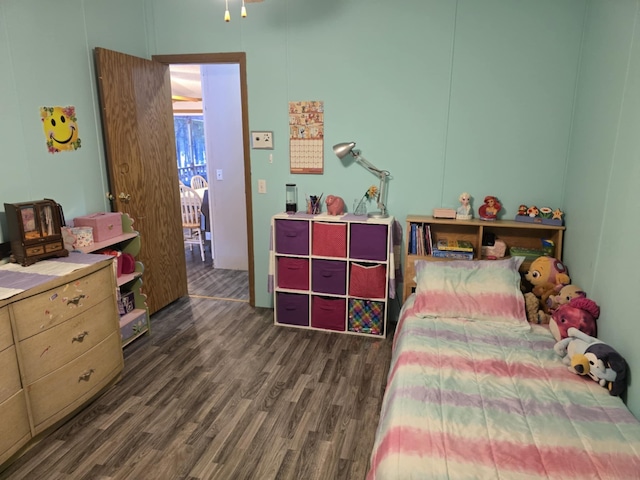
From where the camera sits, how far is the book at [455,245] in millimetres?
3077

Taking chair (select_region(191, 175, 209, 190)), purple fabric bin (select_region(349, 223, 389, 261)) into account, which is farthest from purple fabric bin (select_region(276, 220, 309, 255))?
chair (select_region(191, 175, 209, 190))

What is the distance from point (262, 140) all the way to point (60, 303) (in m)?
1.98

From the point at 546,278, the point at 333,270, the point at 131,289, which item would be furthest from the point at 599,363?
the point at 131,289

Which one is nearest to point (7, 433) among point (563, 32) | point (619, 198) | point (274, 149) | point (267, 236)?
point (267, 236)

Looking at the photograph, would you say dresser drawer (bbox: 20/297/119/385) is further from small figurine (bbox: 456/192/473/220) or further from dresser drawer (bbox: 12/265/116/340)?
small figurine (bbox: 456/192/473/220)

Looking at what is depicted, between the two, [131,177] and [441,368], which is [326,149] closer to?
[131,177]

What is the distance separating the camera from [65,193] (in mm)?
2910

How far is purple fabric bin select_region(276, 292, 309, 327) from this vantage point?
3.46 m

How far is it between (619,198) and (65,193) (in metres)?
3.35

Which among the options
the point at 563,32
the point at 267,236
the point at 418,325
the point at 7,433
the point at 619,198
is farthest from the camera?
the point at 267,236

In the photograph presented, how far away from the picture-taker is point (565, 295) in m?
2.53

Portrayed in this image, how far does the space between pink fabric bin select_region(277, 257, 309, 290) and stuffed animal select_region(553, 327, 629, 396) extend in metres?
1.89

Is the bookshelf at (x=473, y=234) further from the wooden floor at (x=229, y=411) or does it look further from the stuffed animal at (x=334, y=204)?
the wooden floor at (x=229, y=411)

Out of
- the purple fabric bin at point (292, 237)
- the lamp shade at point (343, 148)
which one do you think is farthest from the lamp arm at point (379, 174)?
the purple fabric bin at point (292, 237)
